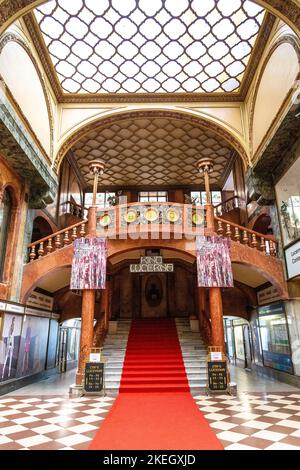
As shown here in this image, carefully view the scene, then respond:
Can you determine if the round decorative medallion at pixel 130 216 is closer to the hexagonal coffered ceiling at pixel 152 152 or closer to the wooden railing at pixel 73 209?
the hexagonal coffered ceiling at pixel 152 152

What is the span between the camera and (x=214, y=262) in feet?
25.6

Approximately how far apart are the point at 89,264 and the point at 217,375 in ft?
13.2

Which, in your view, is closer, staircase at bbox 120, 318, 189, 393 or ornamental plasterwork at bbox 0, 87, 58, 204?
ornamental plasterwork at bbox 0, 87, 58, 204

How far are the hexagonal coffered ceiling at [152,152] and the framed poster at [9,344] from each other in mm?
6956

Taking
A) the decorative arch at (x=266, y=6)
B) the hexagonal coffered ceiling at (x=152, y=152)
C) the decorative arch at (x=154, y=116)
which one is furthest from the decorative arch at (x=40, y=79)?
the hexagonal coffered ceiling at (x=152, y=152)

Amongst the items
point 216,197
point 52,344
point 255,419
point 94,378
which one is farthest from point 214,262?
point 216,197

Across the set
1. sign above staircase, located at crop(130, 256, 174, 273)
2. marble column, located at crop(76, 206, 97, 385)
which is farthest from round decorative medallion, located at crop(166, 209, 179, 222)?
marble column, located at crop(76, 206, 97, 385)

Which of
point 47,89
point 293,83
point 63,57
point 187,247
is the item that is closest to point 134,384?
point 187,247

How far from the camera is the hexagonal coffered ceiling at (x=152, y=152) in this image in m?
11.5

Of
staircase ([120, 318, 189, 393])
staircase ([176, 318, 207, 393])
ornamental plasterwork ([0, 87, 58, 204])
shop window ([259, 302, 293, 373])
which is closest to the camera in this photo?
ornamental plasterwork ([0, 87, 58, 204])

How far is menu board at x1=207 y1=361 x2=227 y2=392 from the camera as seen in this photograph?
6755mm

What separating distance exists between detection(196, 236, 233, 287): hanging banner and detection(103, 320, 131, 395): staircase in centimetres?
315

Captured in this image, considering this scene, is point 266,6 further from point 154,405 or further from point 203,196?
point 203,196

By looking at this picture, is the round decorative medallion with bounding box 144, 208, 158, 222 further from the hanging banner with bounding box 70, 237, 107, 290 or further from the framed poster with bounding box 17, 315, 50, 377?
the framed poster with bounding box 17, 315, 50, 377
